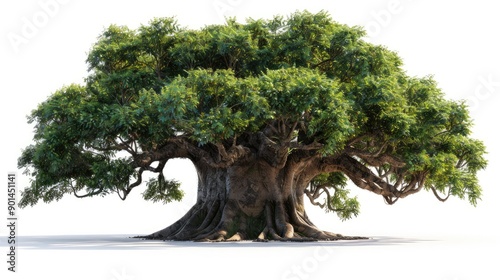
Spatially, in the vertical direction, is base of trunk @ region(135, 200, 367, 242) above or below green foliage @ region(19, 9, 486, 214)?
below

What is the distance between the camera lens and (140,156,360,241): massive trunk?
29.4 metres

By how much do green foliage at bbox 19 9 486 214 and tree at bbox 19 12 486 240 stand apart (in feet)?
0.15

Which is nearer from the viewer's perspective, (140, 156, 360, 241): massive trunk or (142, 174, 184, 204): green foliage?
(140, 156, 360, 241): massive trunk

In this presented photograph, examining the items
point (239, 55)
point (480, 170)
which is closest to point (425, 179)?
point (480, 170)

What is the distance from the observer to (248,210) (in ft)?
98.5

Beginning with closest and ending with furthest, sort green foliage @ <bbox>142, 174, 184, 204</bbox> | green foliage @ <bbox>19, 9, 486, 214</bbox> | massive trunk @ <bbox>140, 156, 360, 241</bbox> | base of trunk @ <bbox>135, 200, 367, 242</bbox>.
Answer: green foliage @ <bbox>19, 9, 486, 214</bbox>
base of trunk @ <bbox>135, 200, 367, 242</bbox>
massive trunk @ <bbox>140, 156, 360, 241</bbox>
green foliage @ <bbox>142, 174, 184, 204</bbox>

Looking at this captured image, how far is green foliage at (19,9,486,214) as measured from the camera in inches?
998

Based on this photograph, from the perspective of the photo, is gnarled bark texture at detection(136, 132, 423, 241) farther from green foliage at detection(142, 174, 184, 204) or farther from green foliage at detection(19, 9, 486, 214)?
green foliage at detection(142, 174, 184, 204)

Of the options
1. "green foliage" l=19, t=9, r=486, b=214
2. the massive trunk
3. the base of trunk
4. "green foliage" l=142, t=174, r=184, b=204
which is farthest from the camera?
"green foliage" l=142, t=174, r=184, b=204

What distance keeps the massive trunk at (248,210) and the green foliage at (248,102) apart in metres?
1.35

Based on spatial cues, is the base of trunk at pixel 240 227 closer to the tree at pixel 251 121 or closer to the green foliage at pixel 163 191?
the tree at pixel 251 121

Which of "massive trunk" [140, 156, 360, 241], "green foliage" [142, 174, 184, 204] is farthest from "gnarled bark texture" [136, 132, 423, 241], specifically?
"green foliage" [142, 174, 184, 204]

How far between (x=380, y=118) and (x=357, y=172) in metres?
4.27

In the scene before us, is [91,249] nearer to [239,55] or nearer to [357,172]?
[239,55]
